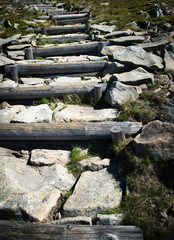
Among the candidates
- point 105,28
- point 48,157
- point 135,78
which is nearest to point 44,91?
point 48,157

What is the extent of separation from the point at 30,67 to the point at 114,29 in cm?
695

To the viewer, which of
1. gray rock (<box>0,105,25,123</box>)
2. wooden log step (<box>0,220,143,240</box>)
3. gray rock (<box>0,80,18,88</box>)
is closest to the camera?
wooden log step (<box>0,220,143,240</box>)

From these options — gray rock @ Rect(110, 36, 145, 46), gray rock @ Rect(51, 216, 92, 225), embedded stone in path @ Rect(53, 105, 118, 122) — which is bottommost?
gray rock @ Rect(51, 216, 92, 225)

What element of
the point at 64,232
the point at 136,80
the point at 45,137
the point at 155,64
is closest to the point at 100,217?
the point at 64,232

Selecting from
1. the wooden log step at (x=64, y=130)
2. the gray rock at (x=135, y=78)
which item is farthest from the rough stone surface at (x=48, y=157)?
the gray rock at (x=135, y=78)

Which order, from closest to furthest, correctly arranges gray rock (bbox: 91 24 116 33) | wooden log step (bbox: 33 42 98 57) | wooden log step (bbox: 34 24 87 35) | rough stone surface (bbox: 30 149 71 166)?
1. rough stone surface (bbox: 30 149 71 166)
2. wooden log step (bbox: 33 42 98 57)
3. gray rock (bbox: 91 24 116 33)
4. wooden log step (bbox: 34 24 87 35)

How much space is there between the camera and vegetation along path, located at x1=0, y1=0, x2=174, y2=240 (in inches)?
134

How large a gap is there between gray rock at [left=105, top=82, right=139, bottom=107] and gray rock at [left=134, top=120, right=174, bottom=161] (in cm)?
179

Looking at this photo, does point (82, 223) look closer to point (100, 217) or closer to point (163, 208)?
point (100, 217)

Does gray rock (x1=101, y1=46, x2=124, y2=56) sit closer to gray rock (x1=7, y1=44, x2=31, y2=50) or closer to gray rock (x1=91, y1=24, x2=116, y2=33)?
gray rock (x1=91, y1=24, x2=116, y2=33)

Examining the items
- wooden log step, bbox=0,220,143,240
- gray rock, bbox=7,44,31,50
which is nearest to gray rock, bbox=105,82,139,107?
wooden log step, bbox=0,220,143,240

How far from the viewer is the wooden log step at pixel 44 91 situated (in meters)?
6.93

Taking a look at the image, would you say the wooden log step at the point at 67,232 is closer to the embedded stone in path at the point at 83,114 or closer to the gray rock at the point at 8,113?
the embedded stone in path at the point at 83,114

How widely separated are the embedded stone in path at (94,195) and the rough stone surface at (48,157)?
0.80 meters
